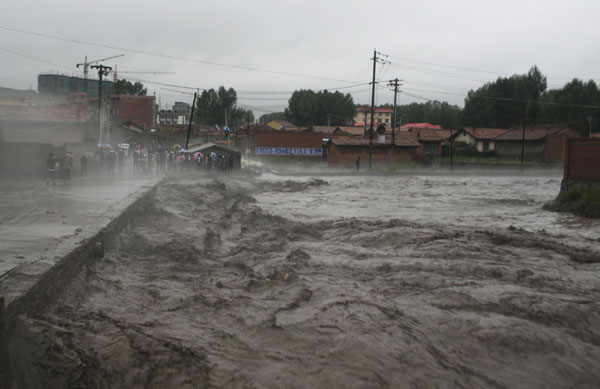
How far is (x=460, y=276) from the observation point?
7715 mm

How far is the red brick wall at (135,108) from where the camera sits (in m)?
81.0

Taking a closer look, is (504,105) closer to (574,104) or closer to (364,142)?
(574,104)

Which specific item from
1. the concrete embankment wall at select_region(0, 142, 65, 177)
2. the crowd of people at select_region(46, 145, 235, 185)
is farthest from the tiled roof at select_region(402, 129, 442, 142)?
the concrete embankment wall at select_region(0, 142, 65, 177)

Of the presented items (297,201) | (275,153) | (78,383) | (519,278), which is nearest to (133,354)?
(78,383)

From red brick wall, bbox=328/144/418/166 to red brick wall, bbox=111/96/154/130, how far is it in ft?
135

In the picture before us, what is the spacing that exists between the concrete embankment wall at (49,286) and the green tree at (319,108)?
324 ft

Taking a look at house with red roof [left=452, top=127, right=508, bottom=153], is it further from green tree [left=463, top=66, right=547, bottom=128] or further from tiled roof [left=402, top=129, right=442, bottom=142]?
green tree [left=463, top=66, right=547, bottom=128]

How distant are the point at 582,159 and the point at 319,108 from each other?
8913 centimetres

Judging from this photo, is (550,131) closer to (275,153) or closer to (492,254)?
(275,153)

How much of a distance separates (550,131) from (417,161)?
18609 millimetres

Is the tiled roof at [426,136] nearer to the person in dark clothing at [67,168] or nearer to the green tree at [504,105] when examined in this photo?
the green tree at [504,105]

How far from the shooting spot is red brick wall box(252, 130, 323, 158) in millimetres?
60281

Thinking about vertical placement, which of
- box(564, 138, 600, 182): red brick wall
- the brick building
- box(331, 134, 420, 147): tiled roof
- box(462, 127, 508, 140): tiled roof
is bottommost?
box(564, 138, 600, 182): red brick wall

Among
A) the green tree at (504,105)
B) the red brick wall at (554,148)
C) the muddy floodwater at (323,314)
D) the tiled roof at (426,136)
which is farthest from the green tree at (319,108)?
the muddy floodwater at (323,314)
